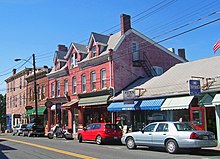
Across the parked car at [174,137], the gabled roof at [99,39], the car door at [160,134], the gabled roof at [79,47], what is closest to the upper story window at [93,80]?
the gabled roof at [99,39]

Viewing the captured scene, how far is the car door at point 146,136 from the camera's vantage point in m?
15.6

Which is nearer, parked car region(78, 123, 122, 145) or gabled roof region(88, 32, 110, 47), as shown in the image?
parked car region(78, 123, 122, 145)

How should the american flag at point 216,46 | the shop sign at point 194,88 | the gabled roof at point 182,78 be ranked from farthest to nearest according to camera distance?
1. the gabled roof at point 182,78
2. the american flag at point 216,46
3. the shop sign at point 194,88

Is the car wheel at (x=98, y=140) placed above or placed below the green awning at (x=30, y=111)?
below

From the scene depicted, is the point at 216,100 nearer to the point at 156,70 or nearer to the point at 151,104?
the point at 151,104

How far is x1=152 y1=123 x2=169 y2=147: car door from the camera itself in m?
14.9

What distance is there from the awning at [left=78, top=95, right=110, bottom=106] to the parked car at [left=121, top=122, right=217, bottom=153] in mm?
11904

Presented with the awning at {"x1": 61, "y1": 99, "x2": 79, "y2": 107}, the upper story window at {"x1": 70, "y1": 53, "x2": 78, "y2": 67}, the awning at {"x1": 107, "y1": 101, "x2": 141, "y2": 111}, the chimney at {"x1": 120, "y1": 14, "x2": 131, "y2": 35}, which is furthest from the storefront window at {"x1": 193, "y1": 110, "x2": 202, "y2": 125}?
the upper story window at {"x1": 70, "y1": 53, "x2": 78, "y2": 67}

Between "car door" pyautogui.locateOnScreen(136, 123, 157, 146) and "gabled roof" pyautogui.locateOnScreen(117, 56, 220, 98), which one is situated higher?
"gabled roof" pyautogui.locateOnScreen(117, 56, 220, 98)

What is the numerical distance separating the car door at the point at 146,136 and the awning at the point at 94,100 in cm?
1194

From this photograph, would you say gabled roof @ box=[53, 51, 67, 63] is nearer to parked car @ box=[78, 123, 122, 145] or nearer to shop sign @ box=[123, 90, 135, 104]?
shop sign @ box=[123, 90, 135, 104]

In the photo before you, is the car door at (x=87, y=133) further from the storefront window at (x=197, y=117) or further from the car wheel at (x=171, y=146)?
the car wheel at (x=171, y=146)

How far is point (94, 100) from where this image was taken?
97.4ft

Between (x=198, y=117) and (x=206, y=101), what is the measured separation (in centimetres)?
153
